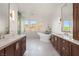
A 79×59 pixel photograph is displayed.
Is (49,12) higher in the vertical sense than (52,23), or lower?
higher

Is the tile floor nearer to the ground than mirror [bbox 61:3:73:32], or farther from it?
nearer to the ground

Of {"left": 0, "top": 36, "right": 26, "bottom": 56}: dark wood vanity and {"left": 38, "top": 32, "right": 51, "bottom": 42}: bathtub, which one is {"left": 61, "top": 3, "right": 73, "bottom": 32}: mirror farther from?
{"left": 0, "top": 36, "right": 26, "bottom": 56}: dark wood vanity

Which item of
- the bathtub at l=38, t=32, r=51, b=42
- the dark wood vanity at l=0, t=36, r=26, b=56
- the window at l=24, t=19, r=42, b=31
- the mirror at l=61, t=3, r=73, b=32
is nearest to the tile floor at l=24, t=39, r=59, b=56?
the bathtub at l=38, t=32, r=51, b=42

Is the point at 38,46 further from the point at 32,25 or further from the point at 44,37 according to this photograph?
the point at 32,25

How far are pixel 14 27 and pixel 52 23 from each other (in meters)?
1.32

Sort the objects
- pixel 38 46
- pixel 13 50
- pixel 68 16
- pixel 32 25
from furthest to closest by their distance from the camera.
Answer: pixel 38 46 < pixel 32 25 < pixel 68 16 < pixel 13 50

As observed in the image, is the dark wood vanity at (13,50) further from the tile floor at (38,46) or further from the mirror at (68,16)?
the mirror at (68,16)

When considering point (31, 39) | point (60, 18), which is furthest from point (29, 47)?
point (60, 18)

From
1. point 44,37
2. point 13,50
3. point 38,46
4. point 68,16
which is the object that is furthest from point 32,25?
point 13,50

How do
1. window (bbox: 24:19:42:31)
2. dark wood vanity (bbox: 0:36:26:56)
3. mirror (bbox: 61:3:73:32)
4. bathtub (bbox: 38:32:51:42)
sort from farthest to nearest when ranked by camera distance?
bathtub (bbox: 38:32:51:42), window (bbox: 24:19:42:31), mirror (bbox: 61:3:73:32), dark wood vanity (bbox: 0:36:26:56)

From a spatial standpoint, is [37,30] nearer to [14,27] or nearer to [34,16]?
[34,16]

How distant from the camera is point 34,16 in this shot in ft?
13.7

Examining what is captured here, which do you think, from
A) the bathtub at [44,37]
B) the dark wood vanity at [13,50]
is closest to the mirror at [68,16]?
the bathtub at [44,37]

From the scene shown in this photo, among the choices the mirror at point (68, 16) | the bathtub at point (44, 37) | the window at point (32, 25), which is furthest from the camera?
the bathtub at point (44, 37)
